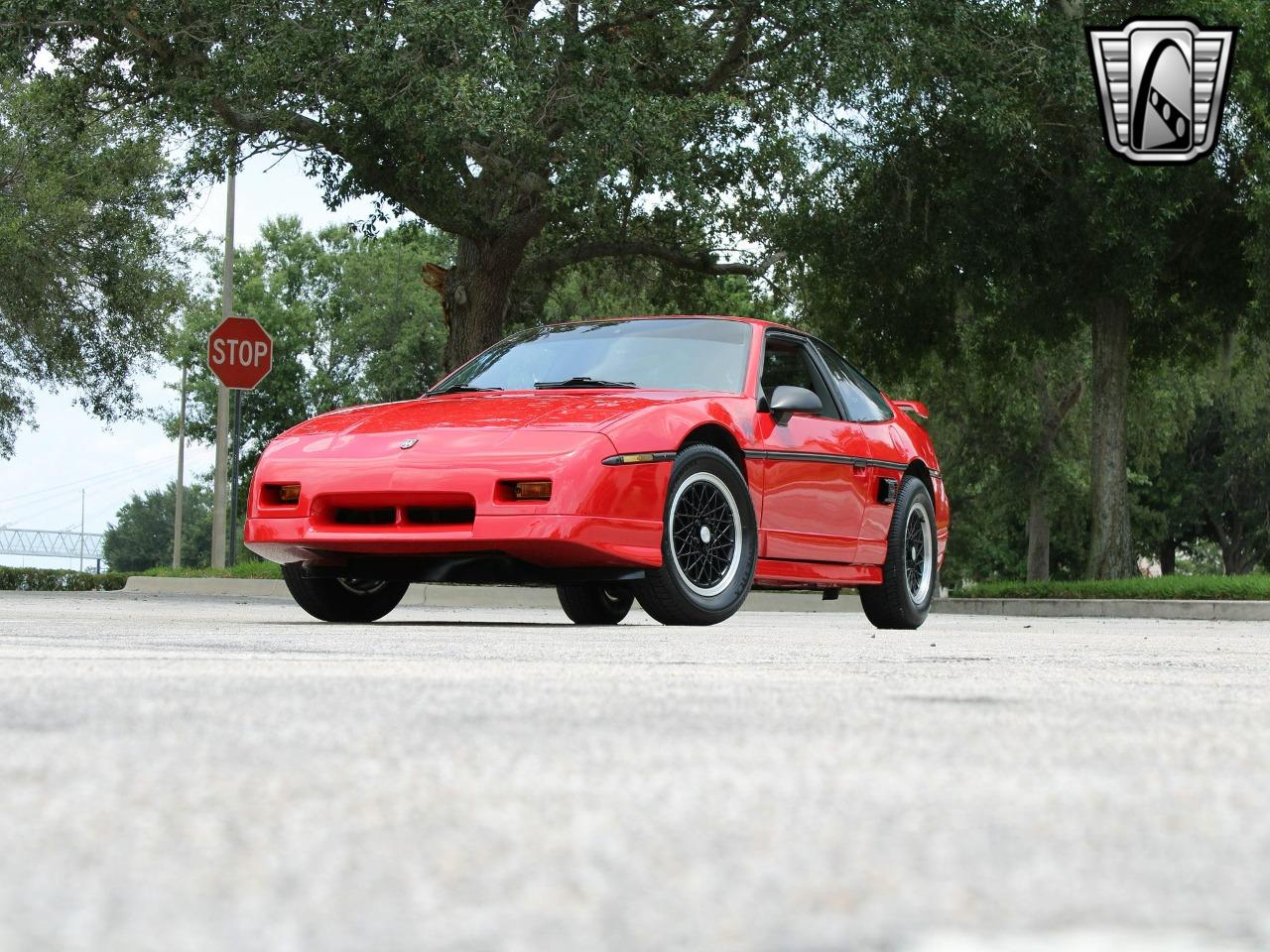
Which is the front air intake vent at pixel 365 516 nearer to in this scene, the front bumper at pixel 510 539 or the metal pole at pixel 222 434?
the front bumper at pixel 510 539

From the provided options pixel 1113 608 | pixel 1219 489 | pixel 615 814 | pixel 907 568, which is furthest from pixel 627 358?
pixel 1219 489

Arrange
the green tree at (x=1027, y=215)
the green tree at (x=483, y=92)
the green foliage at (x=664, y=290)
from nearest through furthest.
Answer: the green tree at (x=483, y=92) → the green tree at (x=1027, y=215) → the green foliage at (x=664, y=290)

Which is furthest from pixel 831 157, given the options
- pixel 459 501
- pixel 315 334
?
pixel 315 334

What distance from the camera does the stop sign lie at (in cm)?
2333

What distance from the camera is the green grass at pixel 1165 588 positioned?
20516mm

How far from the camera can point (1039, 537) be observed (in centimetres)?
4059

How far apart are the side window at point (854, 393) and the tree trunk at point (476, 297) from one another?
12130 millimetres

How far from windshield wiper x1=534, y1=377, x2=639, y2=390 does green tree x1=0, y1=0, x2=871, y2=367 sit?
812 centimetres

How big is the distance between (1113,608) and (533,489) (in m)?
14.4

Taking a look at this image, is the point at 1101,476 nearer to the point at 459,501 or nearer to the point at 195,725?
the point at 459,501

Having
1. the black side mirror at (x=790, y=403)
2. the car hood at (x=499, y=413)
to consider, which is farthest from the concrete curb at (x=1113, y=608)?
the car hood at (x=499, y=413)

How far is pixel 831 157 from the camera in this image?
969 inches

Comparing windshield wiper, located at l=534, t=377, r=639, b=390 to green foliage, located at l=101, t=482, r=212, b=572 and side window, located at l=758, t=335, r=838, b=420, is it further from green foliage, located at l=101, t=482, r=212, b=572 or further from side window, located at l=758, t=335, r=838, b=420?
green foliage, located at l=101, t=482, r=212, b=572

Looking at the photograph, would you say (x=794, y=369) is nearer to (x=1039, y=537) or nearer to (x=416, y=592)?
(x=416, y=592)
